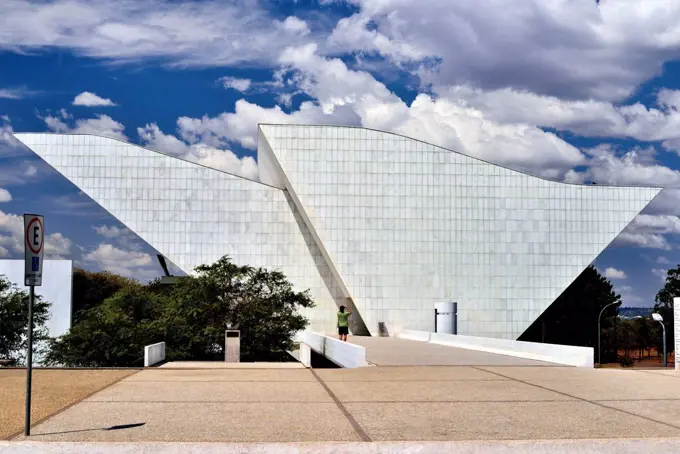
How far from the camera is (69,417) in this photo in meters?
10.4

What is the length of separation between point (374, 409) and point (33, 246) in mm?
5020

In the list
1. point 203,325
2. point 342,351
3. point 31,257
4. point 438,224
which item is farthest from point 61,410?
point 438,224

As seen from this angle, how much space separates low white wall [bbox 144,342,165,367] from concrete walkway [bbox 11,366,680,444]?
15.4 ft

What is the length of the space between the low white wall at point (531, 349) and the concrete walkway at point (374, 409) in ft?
11.8

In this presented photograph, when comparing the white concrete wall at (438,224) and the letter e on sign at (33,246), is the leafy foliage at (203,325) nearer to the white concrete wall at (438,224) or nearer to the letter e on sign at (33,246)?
the white concrete wall at (438,224)

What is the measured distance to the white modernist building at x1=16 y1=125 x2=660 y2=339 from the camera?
48.4 metres

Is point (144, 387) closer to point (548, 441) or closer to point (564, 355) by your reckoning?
point (548, 441)

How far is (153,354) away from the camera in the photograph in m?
22.8

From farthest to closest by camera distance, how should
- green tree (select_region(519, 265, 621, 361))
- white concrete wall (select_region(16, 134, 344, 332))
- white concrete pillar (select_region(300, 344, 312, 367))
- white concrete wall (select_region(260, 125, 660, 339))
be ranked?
green tree (select_region(519, 265, 621, 361))
white concrete wall (select_region(16, 134, 344, 332))
white concrete wall (select_region(260, 125, 660, 339))
white concrete pillar (select_region(300, 344, 312, 367))

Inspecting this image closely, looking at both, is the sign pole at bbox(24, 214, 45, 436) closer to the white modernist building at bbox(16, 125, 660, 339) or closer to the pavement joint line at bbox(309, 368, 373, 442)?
the pavement joint line at bbox(309, 368, 373, 442)

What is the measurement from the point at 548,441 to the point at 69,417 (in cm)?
→ 595

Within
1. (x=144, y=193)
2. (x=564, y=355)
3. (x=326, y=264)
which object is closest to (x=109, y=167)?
(x=144, y=193)

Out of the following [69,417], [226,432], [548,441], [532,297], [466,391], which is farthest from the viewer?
[532,297]

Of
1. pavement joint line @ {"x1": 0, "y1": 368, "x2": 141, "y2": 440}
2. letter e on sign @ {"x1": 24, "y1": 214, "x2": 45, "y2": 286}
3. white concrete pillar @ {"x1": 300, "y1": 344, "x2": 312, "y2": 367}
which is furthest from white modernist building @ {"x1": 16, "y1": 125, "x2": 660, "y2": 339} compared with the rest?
letter e on sign @ {"x1": 24, "y1": 214, "x2": 45, "y2": 286}
